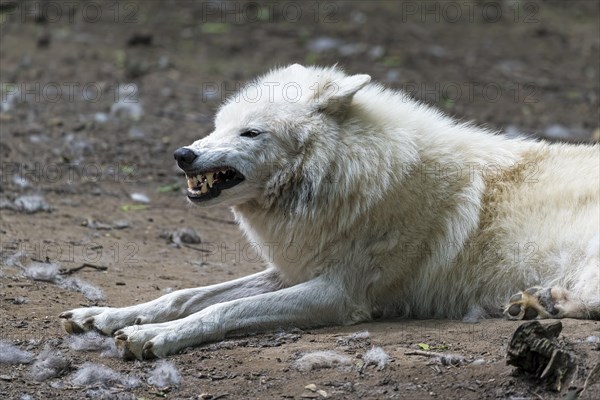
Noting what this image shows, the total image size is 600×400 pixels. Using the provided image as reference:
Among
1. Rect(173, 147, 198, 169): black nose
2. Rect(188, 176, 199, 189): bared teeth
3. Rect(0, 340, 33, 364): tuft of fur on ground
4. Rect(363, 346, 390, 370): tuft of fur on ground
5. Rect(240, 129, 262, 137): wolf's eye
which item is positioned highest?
Rect(240, 129, 262, 137): wolf's eye

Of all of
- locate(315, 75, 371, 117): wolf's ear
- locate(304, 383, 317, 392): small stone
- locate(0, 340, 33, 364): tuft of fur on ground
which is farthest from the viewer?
locate(315, 75, 371, 117): wolf's ear

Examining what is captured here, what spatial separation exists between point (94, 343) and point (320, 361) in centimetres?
120

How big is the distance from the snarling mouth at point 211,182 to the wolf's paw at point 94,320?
76cm

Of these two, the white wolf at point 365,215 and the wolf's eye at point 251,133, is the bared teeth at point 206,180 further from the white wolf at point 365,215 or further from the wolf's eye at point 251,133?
the wolf's eye at point 251,133

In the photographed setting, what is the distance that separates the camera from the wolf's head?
5.02m

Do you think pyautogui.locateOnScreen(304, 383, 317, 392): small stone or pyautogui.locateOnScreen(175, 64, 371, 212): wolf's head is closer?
pyautogui.locateOnScreen(304, 383, 317, 392): small stone

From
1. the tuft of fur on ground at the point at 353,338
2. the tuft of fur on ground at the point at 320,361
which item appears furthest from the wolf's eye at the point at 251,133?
the tuft of fur on ground at the point at 320,361

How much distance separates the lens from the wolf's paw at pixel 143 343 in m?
4.55

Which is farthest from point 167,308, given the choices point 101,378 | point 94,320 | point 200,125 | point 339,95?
point 200,125

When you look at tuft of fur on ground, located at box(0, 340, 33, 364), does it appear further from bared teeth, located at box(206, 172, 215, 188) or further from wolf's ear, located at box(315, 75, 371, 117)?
wolf's ear, located at box(315, 75, 371, 117)

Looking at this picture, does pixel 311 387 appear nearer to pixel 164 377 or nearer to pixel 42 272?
pixel 164 377

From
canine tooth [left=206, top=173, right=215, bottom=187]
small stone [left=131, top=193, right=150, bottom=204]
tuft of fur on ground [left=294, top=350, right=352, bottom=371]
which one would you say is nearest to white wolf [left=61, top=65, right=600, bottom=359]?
canine tooth [left=206, top=173, right=215, bottom=187]

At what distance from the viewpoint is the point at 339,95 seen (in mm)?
5055

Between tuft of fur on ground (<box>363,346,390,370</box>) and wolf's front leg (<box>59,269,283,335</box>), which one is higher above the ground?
wolf's front leg (<box>59,269,283,335</box>)
